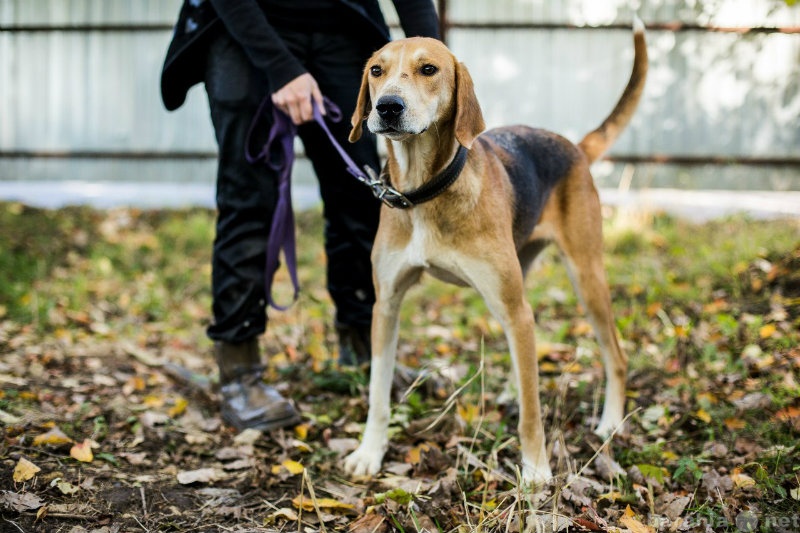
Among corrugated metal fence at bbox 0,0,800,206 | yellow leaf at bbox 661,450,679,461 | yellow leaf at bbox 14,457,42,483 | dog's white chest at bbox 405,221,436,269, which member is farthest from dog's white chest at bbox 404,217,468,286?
corrugated metal fence at bbox 0,0,800,206

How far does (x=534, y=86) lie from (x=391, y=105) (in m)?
5.65

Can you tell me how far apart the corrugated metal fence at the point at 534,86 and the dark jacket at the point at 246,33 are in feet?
13.5

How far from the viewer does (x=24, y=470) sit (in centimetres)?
252

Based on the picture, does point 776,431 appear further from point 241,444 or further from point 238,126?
point 238,126

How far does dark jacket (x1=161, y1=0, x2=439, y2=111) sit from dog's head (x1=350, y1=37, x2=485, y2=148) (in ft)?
1.44

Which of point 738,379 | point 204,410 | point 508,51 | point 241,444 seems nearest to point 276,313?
point 204,410

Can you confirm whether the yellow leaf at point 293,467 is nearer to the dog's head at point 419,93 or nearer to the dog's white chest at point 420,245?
the dog's white chest at point 420,245

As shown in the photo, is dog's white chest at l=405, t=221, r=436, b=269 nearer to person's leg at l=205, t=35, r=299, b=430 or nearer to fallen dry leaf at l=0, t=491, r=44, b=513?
person's leg at l=205, t=35, r=299, b=430

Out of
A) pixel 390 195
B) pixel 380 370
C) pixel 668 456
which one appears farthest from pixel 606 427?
pixel 390 195

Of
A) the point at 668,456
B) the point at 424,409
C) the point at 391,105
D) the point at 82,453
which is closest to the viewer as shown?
the point at 391,105

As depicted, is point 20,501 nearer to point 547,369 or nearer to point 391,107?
point 391,107

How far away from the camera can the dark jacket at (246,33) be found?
2.91 m

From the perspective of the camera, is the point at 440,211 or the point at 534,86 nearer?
the point at 440,211

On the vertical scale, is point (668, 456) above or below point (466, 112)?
below
